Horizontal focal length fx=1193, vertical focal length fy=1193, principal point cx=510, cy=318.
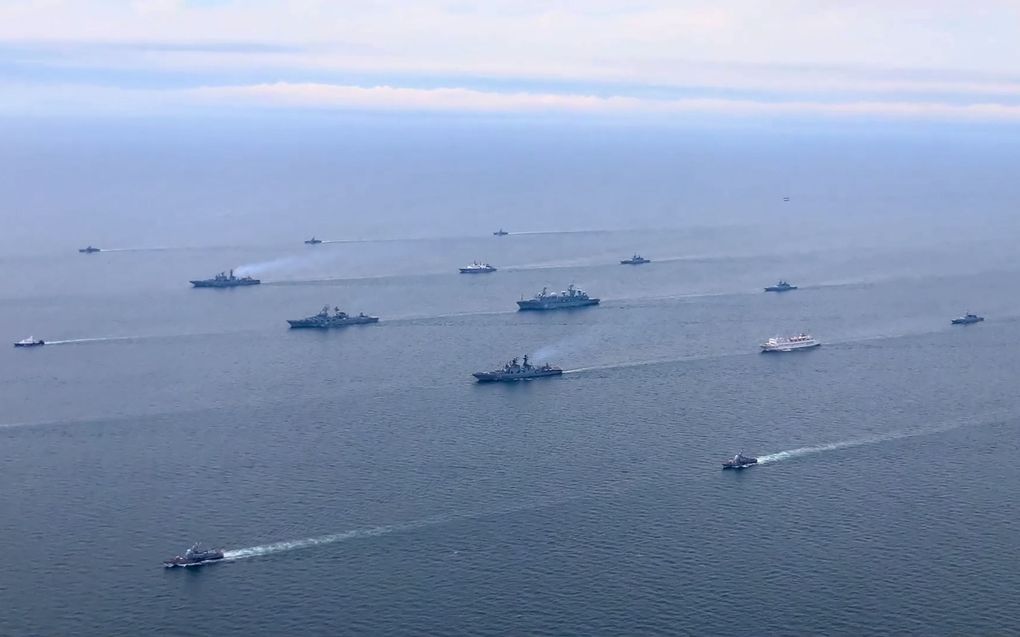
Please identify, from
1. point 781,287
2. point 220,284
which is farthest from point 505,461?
point 220,284

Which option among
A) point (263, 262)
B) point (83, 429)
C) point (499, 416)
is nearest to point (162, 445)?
point (83, 429)

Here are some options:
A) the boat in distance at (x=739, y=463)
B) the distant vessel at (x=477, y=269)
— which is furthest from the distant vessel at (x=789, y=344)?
the distant vessel at (x=477, y=269)

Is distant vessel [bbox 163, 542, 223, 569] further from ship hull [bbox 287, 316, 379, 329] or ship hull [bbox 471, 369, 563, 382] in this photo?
ship hull [bbox 287, 316, 379, 329]

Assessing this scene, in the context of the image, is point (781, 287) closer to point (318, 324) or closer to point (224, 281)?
point (318, 324)

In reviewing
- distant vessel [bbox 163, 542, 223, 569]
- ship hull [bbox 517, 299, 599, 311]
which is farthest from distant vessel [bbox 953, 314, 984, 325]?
distant vessel [bbox 163, 542, 223, 569]

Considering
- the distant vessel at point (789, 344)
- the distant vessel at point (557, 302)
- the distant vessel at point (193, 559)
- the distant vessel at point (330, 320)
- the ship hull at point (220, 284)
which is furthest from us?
the ship hull at point (220, 284)

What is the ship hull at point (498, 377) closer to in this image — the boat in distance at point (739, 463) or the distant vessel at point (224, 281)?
the boat in distance at point (739, 463)

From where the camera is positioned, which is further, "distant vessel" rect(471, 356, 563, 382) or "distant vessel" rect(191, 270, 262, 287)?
"distant vessel" rect(191, 270, 262, 287)
